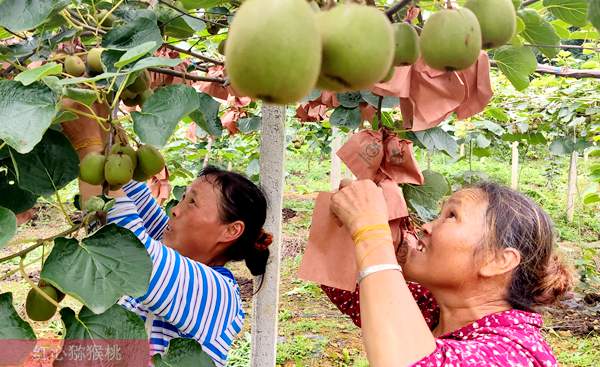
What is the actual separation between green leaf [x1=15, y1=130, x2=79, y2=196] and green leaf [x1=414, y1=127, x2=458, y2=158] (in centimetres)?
103

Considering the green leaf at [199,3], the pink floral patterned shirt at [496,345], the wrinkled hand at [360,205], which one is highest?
the green leaf at [199,3]

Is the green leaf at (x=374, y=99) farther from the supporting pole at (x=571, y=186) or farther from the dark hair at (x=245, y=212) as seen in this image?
the supporting pole at (x=571, y=186)

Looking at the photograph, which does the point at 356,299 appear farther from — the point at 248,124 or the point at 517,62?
the point at 248,124

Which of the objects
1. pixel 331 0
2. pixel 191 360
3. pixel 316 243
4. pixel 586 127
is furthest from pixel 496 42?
pixel 586 127

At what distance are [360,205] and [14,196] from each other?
636 millimetres

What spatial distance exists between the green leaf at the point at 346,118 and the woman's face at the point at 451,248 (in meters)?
0.41

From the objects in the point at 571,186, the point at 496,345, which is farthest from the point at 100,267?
the point at 571,186

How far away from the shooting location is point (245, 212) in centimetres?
164

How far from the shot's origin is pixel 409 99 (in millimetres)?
1129

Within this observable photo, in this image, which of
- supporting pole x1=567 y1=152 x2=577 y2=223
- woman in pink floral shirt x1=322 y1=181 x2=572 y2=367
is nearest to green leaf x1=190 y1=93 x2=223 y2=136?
woman in pink floral shirt x1=322 y1=181 x2=572 y2=367

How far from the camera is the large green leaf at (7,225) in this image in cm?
76

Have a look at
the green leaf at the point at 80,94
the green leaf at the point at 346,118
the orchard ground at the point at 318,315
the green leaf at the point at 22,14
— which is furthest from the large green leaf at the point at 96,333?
the green leaf at the point at 346,118

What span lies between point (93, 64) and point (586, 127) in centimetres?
468

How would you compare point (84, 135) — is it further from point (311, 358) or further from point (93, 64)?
point (311, 358)
